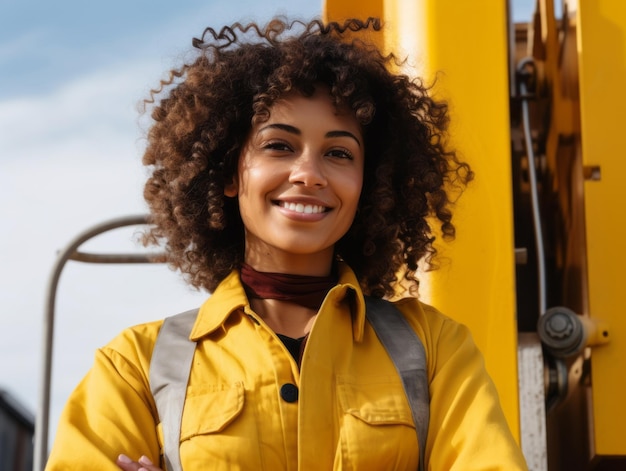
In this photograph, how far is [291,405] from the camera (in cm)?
234

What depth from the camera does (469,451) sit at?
2305 millimetres

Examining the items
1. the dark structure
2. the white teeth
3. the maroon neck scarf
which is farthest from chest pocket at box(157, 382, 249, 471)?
the dark structure

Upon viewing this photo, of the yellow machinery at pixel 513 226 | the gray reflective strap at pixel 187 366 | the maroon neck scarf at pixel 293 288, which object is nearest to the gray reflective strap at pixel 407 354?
the gray reflective strap at pixel 187 366

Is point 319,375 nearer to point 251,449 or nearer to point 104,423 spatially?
point 251,449

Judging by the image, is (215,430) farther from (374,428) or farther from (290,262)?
(290,262)

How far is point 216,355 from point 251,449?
231mm

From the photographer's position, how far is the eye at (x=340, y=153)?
8.45 feet

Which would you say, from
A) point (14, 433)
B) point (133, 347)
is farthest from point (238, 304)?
point (14, 433)

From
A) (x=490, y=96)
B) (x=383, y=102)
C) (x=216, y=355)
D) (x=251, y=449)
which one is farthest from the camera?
(x=490, y=96)

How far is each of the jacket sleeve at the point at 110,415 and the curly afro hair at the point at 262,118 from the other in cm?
36

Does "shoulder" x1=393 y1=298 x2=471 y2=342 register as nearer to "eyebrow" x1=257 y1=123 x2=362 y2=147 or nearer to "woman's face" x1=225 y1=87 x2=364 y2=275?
"woman's face" x1=225 y1=87 x2=364 y2=275

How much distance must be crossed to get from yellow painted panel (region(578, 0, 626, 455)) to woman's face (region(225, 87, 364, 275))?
2.58ft

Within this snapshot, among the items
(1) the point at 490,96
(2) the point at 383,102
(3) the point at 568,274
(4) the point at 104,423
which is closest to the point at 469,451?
(4) the point at 104,423

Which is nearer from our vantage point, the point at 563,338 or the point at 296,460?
the point at 296,460
